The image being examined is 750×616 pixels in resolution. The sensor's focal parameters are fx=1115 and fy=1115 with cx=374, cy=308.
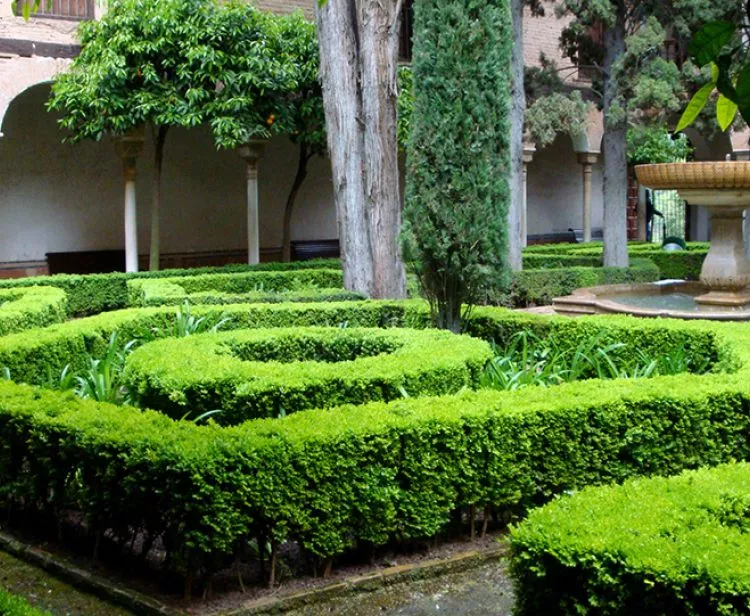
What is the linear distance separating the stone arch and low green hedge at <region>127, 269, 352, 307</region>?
3647 millimetres

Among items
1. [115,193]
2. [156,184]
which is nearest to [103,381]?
[156,184]

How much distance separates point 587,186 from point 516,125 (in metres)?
8.41

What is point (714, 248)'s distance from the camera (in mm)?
11320

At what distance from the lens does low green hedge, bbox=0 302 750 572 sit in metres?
3.86

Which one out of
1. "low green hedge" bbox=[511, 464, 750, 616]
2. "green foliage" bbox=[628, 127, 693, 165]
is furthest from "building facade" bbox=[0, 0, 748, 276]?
"low green hedge" bbox=[511, 464, 750, 616]

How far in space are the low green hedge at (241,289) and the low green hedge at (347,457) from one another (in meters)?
4.85

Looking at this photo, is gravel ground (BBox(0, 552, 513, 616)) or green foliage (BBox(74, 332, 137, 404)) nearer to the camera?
gravel ground (BBox(0, 552, 513, 616))

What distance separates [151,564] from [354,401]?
1531mm

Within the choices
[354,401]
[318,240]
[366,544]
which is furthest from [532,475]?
[318,240]

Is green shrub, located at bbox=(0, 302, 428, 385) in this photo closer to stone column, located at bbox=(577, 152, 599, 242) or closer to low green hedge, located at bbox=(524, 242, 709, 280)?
low green hedge, located at bbox=(524, 242, 709, 280)

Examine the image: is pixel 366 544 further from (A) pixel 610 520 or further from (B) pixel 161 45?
(B) pixel 161 45

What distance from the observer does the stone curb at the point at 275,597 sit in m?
3.87

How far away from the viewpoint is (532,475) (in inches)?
183

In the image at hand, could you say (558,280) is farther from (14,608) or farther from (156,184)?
(14,608)
